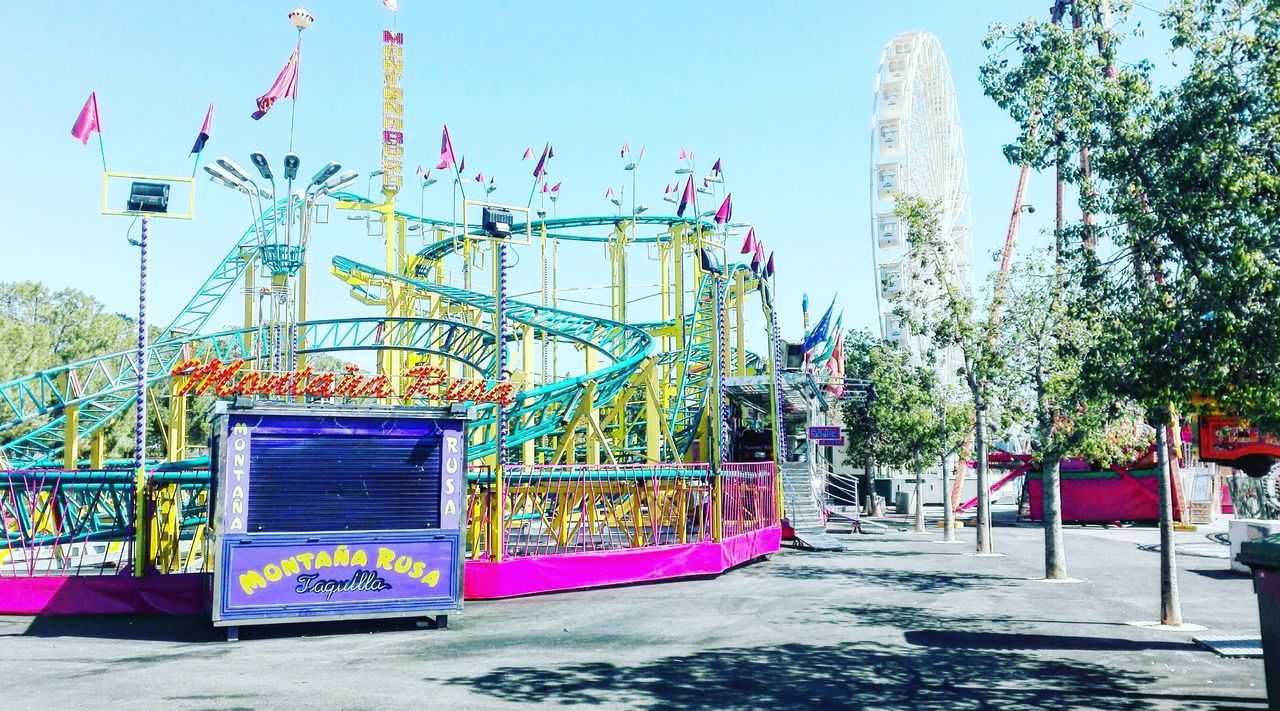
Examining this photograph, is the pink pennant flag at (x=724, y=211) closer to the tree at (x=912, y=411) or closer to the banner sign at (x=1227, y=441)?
the tree at (x=912, y=411)

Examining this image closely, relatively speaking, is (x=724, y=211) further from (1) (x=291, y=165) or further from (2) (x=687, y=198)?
(1) (x=291, y=165)

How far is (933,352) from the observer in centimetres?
2503

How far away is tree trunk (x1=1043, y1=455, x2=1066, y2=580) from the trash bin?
10.1 meters

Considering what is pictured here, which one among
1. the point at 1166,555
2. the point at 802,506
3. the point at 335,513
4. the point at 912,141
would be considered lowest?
the point at 802,506

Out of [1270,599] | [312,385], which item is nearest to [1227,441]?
[1270,599]

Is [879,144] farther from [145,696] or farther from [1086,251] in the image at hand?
[145,696]

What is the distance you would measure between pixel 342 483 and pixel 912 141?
41379 mm

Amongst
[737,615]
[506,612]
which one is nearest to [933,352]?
→ [737,615]

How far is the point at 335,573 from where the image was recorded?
1266 centimetres

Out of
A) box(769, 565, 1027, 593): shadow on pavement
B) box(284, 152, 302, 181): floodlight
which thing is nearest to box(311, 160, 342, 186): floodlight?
box(284, 152, 302, 181): floodlight

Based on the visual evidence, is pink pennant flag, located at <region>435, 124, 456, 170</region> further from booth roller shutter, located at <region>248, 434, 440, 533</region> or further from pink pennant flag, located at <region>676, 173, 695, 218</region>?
booth roller shutter, located at <region>248, 434, 440, 533</region>

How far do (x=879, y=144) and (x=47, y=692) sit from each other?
147ft

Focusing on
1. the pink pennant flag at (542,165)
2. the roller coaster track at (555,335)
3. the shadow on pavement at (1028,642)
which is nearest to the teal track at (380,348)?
Result: the roller coaster track at (555,335)

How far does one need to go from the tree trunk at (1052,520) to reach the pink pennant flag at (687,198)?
68.6 feet
